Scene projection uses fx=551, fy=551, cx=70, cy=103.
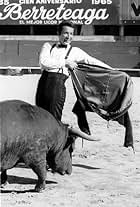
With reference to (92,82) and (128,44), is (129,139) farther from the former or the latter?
(128,44)

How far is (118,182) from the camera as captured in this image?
3.78 metres

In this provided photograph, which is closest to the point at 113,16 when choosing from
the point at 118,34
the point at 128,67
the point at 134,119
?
the point at 118,34

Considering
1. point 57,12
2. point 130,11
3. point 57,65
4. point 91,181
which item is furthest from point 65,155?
point 57,12

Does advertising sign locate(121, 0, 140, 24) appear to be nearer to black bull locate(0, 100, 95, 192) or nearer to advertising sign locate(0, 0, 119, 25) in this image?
advertising sign locate(0, 0, 119, 25)

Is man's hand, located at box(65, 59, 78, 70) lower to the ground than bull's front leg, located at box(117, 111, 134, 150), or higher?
higher

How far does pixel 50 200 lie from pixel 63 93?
0.92m

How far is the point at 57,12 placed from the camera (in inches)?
564

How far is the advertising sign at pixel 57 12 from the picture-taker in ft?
46.2

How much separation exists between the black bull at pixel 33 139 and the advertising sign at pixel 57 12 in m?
10.7

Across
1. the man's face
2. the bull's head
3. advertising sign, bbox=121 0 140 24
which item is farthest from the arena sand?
advertising sign, bbox=121 0 140 24

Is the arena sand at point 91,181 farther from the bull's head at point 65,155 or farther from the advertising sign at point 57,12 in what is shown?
the advertising sign at point 57,12

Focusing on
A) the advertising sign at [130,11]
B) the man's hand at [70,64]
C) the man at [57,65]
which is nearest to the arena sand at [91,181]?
the man at [57,65]

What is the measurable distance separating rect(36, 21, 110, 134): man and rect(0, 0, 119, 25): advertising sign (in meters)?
10.3

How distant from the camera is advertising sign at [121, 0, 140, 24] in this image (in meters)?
13.9
